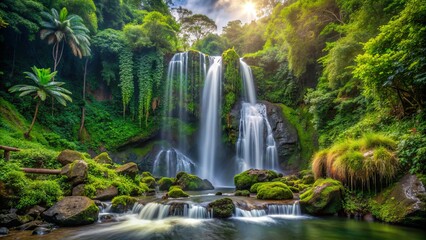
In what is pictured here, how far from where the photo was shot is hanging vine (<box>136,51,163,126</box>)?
814 inches

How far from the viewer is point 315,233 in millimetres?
6062

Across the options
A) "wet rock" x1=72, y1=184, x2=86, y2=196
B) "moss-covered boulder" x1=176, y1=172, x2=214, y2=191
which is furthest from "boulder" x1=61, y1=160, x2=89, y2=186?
"moss-covered boulder" x1=176, y1=172, x2=214, y2=191

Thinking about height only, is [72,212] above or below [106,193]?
below

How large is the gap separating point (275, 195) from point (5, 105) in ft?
59.6

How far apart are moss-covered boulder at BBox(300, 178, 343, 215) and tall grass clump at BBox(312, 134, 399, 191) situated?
562 millimetres

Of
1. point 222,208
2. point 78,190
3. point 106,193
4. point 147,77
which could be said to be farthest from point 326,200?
point 147,77

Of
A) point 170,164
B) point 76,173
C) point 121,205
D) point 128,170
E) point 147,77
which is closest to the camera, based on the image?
point 121,205

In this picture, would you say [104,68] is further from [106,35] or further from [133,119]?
[133,119]

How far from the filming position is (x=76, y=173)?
348 inches

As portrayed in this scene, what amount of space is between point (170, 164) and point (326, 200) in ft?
44.3

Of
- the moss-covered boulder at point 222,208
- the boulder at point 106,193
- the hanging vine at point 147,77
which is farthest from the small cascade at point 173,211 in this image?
the hanging vine at point 147,77

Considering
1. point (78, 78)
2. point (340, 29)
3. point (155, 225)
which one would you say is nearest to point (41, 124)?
point (78, 78)

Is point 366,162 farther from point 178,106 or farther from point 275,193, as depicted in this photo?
point 178,106

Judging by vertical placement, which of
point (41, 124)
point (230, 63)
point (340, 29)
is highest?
point (230, 63)
